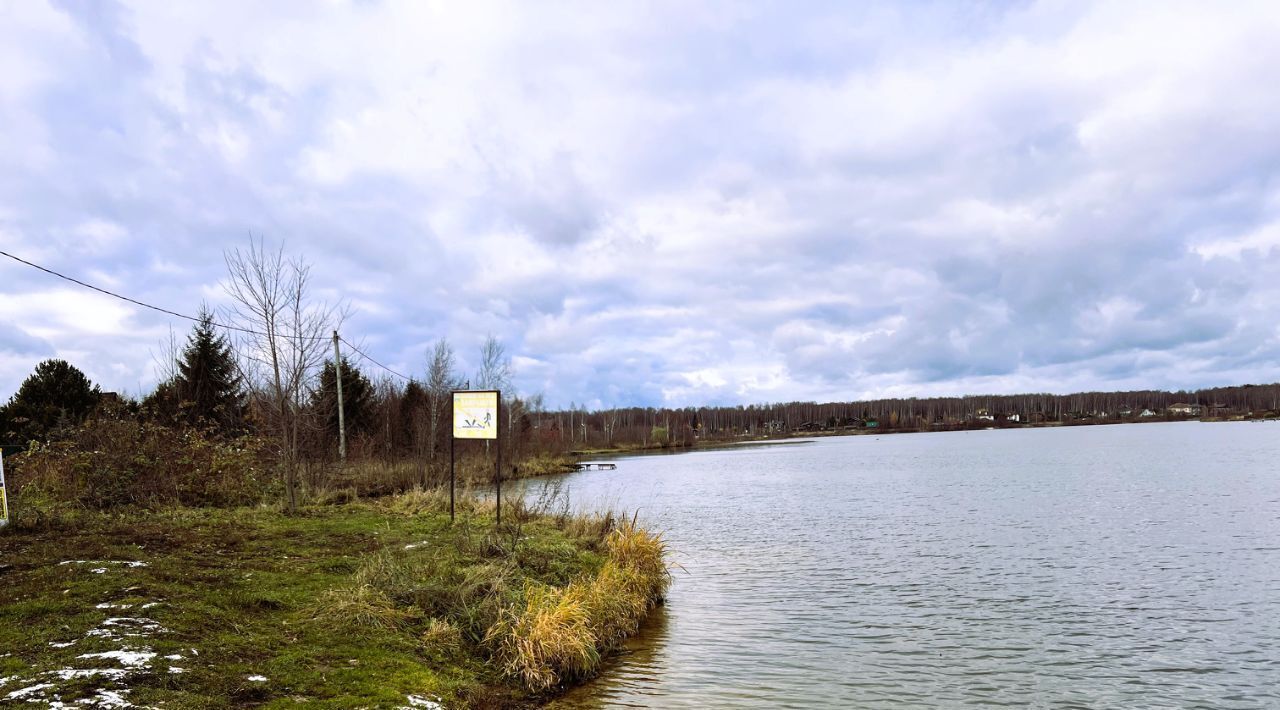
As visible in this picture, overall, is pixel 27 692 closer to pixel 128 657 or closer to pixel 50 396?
pixel 128 657

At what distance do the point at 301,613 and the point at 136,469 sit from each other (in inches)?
508

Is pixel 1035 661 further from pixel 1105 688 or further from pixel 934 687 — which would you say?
pixel 934 687

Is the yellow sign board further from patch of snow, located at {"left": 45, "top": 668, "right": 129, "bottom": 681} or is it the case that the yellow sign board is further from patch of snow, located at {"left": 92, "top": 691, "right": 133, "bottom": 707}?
patch of snow, located at {"left": 92, "top": 691, "right": 133, "bottom": 707}

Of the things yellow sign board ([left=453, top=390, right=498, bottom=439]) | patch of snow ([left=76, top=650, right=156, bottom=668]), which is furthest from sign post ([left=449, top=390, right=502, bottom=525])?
patch of snow ([left=76, top=650, right=156, bottom=668])

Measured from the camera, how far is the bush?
1791cm

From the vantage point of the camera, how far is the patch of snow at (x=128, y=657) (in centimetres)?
646

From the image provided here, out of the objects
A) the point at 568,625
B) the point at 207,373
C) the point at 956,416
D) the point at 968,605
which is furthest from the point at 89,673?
the point at 956,416

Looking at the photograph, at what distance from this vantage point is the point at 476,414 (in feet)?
54.8

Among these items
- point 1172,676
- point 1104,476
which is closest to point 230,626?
point 1172,676

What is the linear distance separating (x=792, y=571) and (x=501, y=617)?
31.0 ft

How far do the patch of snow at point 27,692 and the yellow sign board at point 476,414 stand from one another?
413 inches

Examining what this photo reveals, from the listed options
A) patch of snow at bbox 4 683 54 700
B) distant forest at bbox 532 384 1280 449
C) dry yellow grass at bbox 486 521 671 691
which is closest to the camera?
patch of snow at bbox 4 683 54 700

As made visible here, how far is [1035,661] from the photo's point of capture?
10.5 meters

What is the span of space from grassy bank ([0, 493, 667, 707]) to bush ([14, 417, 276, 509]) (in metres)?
3.16
